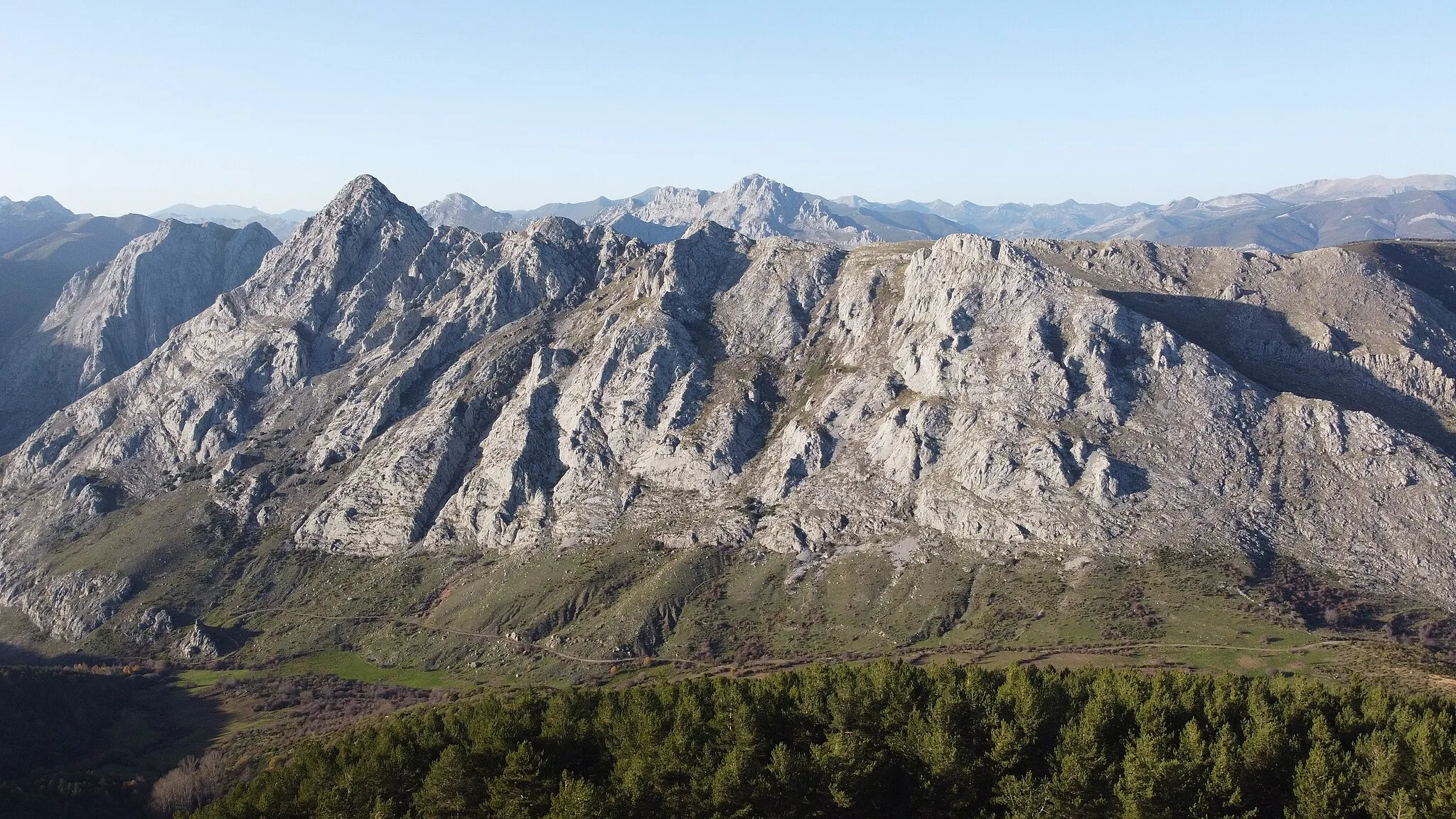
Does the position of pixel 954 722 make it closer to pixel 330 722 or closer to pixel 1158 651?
pixel 1158 651

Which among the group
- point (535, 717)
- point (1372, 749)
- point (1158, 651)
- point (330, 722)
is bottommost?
point (330, 722)

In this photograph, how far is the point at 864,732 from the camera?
356 feet

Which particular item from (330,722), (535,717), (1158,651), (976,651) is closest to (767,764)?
(535,717)

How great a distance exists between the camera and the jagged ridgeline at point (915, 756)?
89812 mm

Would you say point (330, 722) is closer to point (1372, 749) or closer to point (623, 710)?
point (623, 710)

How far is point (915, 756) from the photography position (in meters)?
101

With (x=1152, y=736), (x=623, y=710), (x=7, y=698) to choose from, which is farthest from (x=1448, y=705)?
(x=7, y=698)

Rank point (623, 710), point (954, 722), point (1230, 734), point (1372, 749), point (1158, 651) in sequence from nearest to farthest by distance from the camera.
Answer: point (1372, 749)
point (1230, 734)
point (954, 722)
point (623, 710)
point (1158, 651)

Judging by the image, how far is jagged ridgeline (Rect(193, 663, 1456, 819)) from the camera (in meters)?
89.8

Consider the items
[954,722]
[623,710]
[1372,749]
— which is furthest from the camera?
[623,710]

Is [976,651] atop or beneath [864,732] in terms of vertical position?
beneath

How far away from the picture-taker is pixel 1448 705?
108m

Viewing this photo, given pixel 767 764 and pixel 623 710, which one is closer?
pixel 767 764

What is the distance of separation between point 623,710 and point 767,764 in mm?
27714
